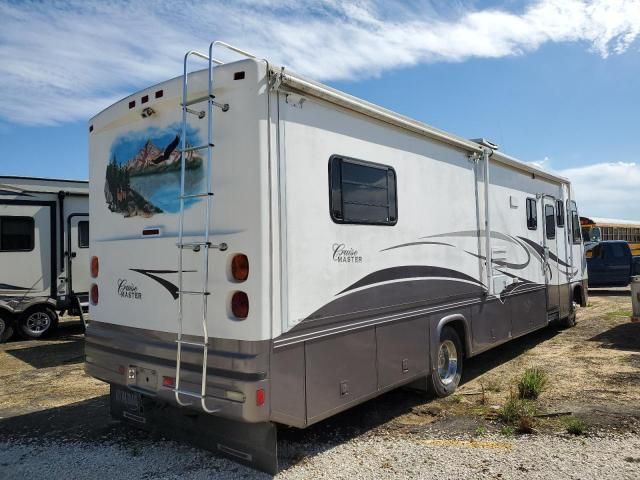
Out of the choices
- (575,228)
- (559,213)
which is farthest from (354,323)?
(575,228)

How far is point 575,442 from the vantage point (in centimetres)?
444

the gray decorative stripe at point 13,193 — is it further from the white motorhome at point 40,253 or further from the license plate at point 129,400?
the license plate at point 129,400

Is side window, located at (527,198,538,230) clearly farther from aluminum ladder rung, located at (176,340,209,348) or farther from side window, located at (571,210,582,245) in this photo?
aluminum ladder rung, located at (176,340,209,348)

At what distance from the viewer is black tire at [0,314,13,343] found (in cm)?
981

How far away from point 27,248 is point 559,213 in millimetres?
9408

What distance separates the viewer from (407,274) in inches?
197

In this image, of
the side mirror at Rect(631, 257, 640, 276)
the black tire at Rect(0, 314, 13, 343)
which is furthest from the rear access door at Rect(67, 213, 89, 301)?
the side mirror at Rect(631, 257, 640, 276)

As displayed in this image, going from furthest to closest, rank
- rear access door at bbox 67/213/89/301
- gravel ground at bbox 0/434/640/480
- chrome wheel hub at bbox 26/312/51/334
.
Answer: rear access door at bbox 67/213/89/301 → chrome wheel hub at bbox 26/312/51/334 → gravel ground at bbox 0/434/640/480

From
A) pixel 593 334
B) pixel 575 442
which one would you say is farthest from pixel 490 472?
pixel 593 334

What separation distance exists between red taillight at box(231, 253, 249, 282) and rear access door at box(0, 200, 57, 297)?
313 inches

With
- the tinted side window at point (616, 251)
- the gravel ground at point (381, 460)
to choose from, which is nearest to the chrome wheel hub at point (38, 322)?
the gravel ground at point (381, 460)

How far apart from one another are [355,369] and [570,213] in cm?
703

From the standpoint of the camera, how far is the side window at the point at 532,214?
787 centimetres

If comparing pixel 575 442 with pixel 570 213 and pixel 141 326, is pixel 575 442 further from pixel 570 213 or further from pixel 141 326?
pixel 570 213
